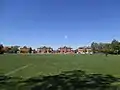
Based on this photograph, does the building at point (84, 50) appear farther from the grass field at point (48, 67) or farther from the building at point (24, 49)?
the grass field at point (48, 67)

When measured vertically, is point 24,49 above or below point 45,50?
below

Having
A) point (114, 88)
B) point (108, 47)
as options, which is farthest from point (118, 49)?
point (114, 88)

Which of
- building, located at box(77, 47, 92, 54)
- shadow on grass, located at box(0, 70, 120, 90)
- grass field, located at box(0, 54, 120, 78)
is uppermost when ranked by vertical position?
building, located at box(77, 47, 92, 54)

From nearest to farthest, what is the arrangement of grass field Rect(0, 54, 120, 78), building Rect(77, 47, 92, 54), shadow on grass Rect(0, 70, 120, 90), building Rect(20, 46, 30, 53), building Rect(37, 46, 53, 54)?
1. shadow on grass Rect(0, 70, 120, 90)
2. grass field Rect(0, 54, 120, 78)
3. building Rect(20, 46, 30, 53)
4. building Rect(77, 47, 92, 54)
5. building Rect(37, 46, 53, 54)

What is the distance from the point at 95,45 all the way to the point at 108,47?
2974 cm

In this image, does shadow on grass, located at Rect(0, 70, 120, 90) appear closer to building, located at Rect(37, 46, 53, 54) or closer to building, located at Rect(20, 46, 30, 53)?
building, located at Rect(20, 46, 30, 53)

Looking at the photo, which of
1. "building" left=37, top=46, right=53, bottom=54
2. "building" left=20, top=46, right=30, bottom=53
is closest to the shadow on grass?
"building" left=20, top=46, right=30, bottom=53

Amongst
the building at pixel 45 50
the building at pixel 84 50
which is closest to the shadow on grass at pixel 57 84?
the building at pixel 84 50

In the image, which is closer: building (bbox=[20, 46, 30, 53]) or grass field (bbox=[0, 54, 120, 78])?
grass field (bbox=[0, 54, 120, 78])

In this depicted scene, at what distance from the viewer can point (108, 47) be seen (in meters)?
136

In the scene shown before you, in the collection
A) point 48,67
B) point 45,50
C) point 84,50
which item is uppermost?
point 45,50

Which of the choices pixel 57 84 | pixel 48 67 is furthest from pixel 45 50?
pixel 57 84

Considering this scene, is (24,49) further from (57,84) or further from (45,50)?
(57,84)

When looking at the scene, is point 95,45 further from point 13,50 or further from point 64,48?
point 13,50
